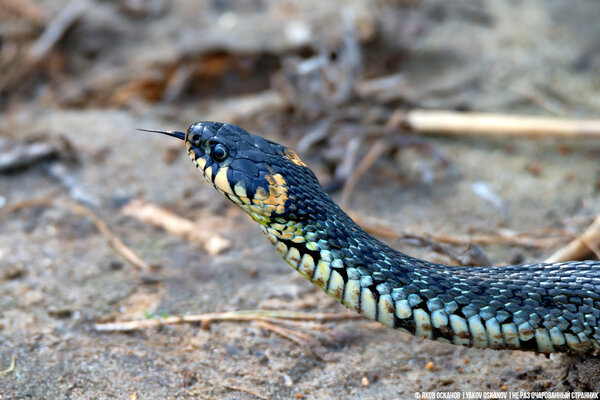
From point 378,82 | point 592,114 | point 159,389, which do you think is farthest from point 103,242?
point 592,114

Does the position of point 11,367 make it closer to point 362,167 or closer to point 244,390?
point 244,390

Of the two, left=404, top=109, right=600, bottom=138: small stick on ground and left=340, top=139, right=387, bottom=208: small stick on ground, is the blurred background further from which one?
left=404, top=109, right=600, bottom=138: small stick on ground

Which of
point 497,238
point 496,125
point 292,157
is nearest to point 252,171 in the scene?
point 292,157

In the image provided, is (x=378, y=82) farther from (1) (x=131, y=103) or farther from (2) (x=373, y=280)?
(2) (x=373, y=280)

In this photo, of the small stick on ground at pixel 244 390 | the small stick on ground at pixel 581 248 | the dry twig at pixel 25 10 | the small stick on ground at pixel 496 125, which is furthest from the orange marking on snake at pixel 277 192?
the dry twig at pixel 25 10

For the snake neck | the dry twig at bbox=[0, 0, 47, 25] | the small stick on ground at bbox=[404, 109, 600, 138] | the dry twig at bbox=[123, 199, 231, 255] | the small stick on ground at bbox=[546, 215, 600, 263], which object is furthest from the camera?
the dry twig at bbox=[0, 0, 47, 25]

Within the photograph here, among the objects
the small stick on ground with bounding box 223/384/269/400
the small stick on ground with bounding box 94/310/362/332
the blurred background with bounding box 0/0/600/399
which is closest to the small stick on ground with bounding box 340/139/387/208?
the blurred background with bounding box 0/0/600/399

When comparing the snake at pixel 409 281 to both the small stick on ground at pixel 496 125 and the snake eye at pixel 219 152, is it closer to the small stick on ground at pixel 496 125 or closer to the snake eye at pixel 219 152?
the snake eye at pixel 219 152
